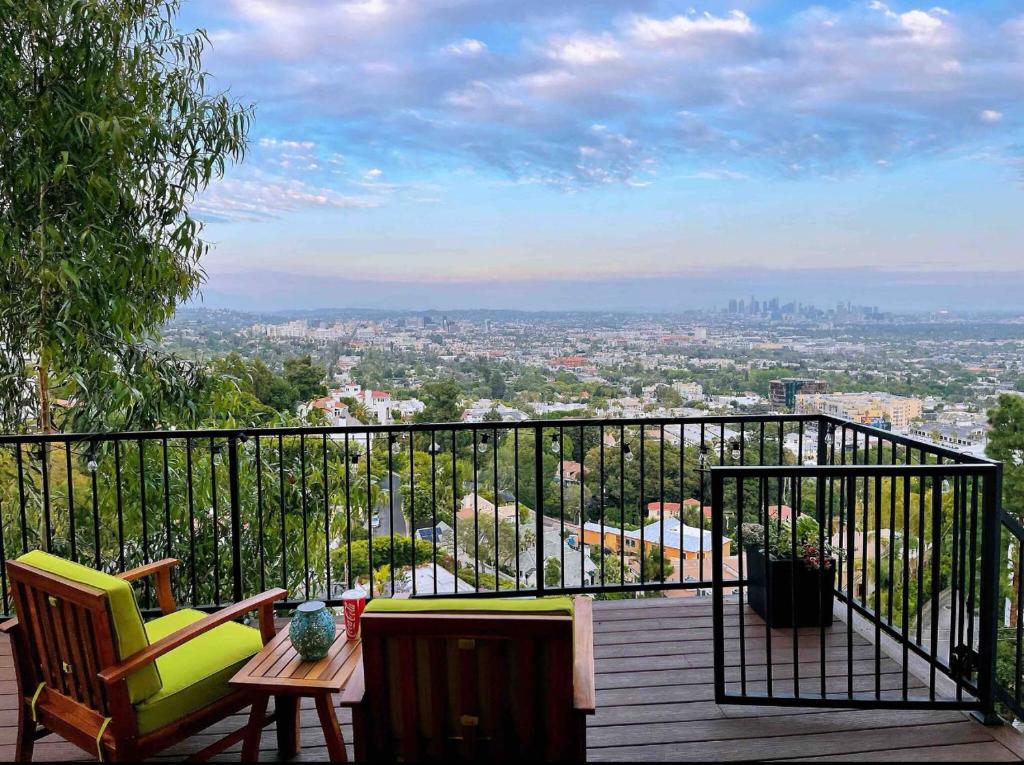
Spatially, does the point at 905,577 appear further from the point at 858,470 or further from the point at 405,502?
the point at 405,502

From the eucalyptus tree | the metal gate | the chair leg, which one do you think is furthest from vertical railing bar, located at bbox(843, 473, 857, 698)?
the eucalyptus tree

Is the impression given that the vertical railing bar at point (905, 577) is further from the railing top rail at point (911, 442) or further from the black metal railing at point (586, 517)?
the railing top rail at point (911, 442)

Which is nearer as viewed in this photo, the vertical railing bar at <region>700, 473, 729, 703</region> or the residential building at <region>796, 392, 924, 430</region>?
the vertical railing bar at <region>700, 473, 729, 703</region>

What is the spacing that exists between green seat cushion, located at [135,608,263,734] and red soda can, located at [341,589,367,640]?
0.34m

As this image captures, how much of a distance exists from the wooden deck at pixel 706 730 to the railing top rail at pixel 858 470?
3.14 feet

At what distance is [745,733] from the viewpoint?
258cm

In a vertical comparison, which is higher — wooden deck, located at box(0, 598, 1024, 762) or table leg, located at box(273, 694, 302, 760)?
table leg, located at box(273, 694, 302, 760)

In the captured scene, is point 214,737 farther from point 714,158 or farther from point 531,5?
point 714,158

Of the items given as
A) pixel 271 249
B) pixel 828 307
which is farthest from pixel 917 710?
pixel 271 249

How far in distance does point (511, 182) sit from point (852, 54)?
4.82m

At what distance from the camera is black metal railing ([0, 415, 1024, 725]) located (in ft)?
8.78

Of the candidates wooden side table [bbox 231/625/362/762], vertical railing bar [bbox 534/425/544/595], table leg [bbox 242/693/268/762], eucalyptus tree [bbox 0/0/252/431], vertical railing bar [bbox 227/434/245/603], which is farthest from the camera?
eucalyptus tree [bbox 0/0/252/431]

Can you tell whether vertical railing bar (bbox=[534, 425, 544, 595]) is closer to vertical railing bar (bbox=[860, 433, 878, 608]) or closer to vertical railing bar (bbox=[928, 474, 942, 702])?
vertical railing bar (bbox=[860, 433, 878, 608])

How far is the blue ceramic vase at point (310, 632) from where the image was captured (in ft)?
7.51
